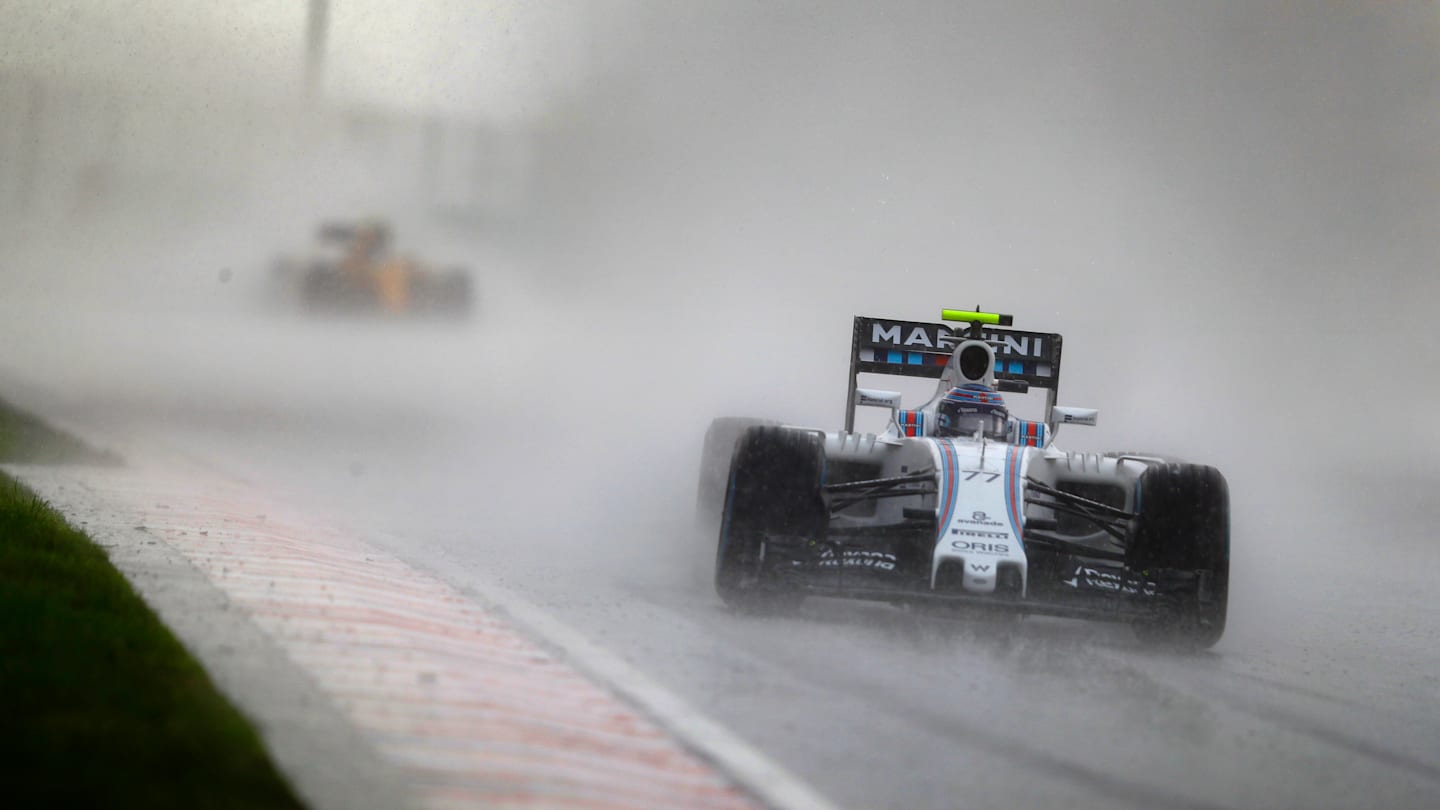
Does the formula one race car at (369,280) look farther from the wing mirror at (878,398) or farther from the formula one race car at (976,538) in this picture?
the formula one race car at (976,538)

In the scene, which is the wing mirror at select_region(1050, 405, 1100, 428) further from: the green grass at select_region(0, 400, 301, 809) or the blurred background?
the blurred background

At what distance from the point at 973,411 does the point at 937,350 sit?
0.93 metres

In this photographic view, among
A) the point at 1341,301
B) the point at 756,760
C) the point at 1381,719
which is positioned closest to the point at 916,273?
the point at 1341,301

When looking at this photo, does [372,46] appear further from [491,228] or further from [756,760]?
[756,760]

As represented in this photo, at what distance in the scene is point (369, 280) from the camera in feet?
55.9

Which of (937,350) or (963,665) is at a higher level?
(937,350)

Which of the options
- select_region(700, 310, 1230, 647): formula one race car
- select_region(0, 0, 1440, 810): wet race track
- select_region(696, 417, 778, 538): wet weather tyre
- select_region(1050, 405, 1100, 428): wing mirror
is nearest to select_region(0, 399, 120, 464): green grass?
select_region(0, 0, 1440, 810): wet race track

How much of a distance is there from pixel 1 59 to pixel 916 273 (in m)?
13.6

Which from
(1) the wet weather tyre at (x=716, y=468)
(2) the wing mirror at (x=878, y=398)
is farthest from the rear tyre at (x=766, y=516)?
(2) the wing mirror at (x=878, y=398)

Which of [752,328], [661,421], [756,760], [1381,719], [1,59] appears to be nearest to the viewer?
[756,760]

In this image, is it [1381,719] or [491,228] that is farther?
[491,228]

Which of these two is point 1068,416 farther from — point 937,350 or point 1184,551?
point 1184,551

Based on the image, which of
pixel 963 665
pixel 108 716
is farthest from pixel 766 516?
pixel 108 716

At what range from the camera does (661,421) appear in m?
17.5
